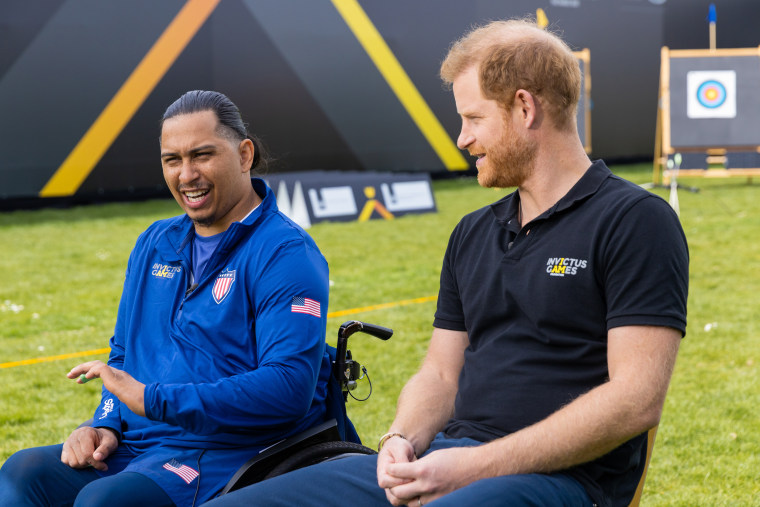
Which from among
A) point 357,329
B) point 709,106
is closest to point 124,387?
point 357,329

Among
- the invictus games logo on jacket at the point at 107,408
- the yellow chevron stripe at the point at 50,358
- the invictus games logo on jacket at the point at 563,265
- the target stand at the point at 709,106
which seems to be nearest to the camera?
the invictus games logo on jacket at the point at 563,265

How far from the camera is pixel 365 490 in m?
1.85

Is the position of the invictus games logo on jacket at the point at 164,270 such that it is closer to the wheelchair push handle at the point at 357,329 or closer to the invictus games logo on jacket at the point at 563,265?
the wheelchair push handle at the point at 357,329

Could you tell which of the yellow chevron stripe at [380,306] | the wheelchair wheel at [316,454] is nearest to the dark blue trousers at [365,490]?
the wheelchair wheel at [316,454]

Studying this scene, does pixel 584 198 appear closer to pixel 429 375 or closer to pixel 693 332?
pixel 429 375

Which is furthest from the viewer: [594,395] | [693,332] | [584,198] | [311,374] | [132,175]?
[132,175]

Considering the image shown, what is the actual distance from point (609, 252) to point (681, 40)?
1673 centimetres

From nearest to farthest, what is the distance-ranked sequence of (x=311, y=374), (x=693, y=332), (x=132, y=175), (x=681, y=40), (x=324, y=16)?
(x=311, y=374) < (x=693, y=332) < (x=132, y=175) < (x=324, y=16) < (x=681, y=40)

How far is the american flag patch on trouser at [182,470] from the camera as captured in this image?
1989 millimetres

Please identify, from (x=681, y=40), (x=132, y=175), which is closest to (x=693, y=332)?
(x=132, y=175)

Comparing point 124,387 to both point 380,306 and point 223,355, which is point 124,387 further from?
point 380,306

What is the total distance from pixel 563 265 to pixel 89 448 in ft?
3.94

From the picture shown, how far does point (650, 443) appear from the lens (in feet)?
6.16

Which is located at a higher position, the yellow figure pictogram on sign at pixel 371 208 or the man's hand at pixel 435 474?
the man's hand at pixel 435 474
